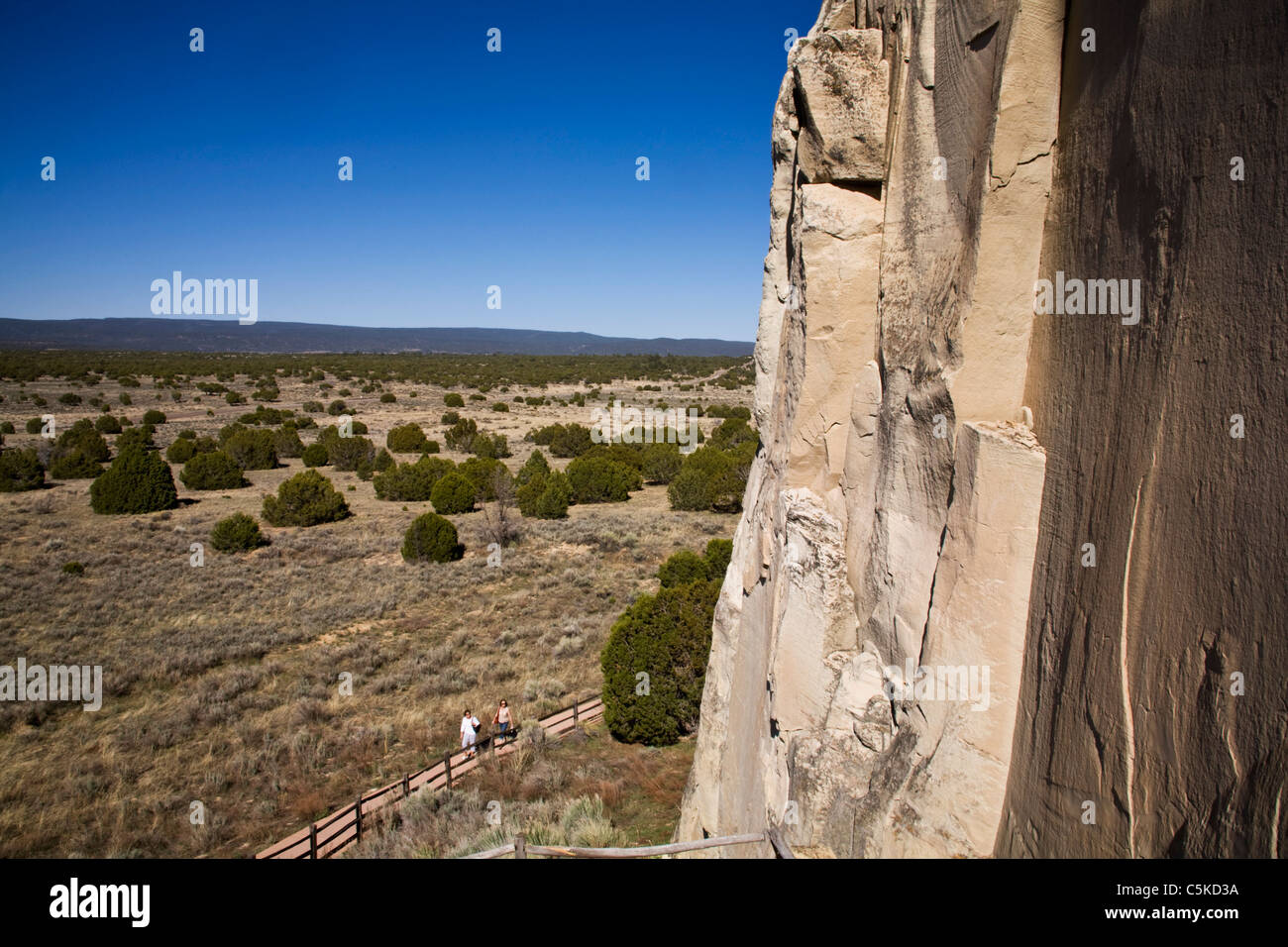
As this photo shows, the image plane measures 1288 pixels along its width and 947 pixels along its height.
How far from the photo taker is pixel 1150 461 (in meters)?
3.14

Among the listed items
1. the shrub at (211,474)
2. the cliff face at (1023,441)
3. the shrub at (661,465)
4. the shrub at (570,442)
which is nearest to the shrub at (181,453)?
the shrub at (211,474)

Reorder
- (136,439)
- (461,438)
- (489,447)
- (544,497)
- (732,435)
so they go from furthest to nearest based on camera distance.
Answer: (461,438)
(732,435)
(489,447)
(136,439)
(544,497)

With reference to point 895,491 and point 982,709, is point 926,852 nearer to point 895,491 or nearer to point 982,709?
point 982,709

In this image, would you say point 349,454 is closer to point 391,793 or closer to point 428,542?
point 428,542

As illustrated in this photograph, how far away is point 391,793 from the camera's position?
1093cm

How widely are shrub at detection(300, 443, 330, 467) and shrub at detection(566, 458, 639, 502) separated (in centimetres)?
1493

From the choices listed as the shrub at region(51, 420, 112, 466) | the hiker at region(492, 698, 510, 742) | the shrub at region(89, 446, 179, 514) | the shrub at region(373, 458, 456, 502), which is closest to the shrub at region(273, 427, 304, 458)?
the shrub at region(51, 420, 112, 466)

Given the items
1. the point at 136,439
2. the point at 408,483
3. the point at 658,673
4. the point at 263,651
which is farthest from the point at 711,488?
the point at 136,439

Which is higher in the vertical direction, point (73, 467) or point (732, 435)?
point (732, 435)

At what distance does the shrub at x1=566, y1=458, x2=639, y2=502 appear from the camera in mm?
31594

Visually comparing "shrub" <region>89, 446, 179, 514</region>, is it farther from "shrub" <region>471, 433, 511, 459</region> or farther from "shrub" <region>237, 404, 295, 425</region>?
"shrub" <region>237, 404, 295, 425</region>

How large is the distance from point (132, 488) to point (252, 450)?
31.5 feet

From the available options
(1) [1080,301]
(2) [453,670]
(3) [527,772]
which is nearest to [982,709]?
(1) [1080,301]

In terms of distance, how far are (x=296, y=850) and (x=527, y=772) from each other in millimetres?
3358
